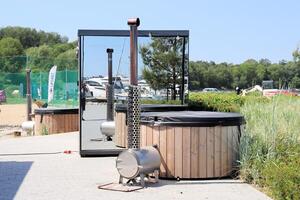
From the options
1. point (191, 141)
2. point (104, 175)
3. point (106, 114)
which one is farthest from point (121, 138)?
point (191, 141)

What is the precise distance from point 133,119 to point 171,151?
2.52 feet

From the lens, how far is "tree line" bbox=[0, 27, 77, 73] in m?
46.6

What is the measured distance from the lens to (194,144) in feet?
27.2

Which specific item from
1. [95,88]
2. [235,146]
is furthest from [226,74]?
[235,146]

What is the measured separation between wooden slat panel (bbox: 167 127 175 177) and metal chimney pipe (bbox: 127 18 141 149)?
524mm

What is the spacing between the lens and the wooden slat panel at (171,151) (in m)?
8.36

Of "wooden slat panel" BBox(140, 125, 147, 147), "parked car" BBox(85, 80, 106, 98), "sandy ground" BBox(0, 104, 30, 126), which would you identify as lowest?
"sandy ground" BBox(0, 104, 30, 126)

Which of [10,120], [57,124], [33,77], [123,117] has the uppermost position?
[33,77]

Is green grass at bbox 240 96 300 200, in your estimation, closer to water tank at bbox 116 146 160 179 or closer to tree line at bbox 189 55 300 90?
water tank at bbox 116 146 160 179

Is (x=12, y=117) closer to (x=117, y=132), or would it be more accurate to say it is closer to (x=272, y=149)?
(x=117, y=132)

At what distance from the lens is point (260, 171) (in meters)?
8.00

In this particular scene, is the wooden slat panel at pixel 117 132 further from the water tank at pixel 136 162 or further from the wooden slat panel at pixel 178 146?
the water tank at pixel 136 162

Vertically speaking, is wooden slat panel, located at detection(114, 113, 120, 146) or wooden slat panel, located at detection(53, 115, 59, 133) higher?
wooden slat panel, located at detection(114, 113, 120, 146)

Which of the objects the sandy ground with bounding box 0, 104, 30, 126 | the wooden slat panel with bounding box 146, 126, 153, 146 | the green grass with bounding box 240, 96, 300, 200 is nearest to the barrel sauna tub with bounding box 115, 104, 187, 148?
the green grass with bounding box 240, 96, 300, 200
